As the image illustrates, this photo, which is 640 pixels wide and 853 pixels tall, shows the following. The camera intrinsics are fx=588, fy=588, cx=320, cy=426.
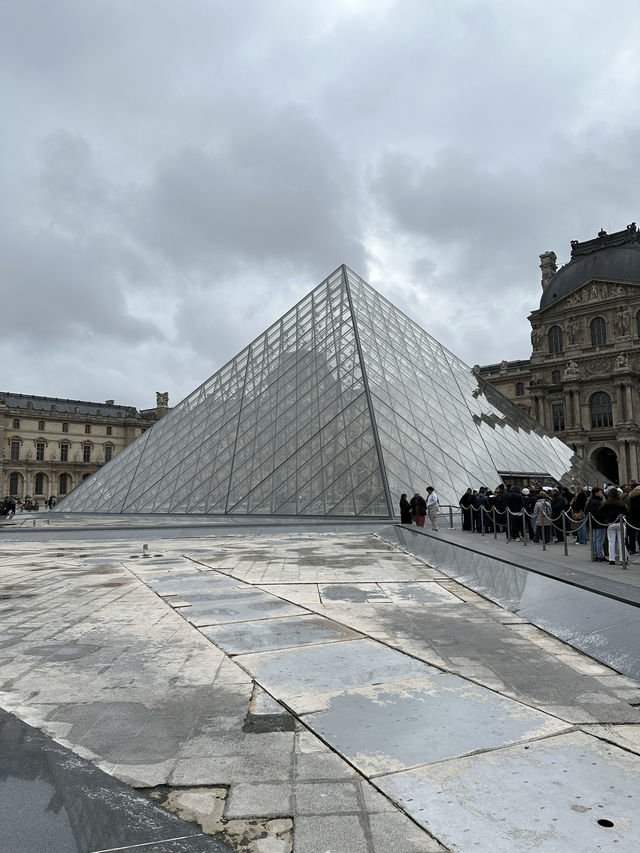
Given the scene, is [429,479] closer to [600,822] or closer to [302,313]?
[302,313]

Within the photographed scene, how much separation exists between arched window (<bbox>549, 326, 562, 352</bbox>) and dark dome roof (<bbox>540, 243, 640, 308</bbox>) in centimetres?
269

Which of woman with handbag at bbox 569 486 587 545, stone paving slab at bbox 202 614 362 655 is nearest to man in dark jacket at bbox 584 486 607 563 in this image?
woman with handbag at bbox 569 486 587 545

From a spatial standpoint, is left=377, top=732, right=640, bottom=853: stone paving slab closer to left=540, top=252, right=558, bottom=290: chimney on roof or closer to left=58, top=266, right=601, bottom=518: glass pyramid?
left=58, top=266, right=601, bottom=518: glass pyramid

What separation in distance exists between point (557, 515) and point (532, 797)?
12.2 metres

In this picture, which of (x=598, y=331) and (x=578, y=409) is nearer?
(x=578, y=409)

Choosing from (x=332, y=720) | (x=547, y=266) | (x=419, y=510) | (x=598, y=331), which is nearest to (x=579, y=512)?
(x=419, y=510)

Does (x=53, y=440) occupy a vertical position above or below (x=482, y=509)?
above

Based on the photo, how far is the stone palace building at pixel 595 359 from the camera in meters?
49.6

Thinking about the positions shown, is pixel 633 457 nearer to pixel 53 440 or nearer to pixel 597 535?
pixel 597 535

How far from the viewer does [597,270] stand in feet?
180

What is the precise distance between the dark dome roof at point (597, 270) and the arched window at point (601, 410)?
10.3 metres

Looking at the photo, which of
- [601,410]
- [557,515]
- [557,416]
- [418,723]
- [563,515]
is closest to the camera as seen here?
[418,723]

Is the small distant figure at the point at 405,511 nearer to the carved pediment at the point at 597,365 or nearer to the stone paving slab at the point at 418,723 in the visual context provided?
the stone paving slab at the point at 418,723

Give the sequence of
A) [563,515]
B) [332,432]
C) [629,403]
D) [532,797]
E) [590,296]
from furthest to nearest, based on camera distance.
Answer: [590,296], [629,403], [332,432], [563,515], [532,797]
